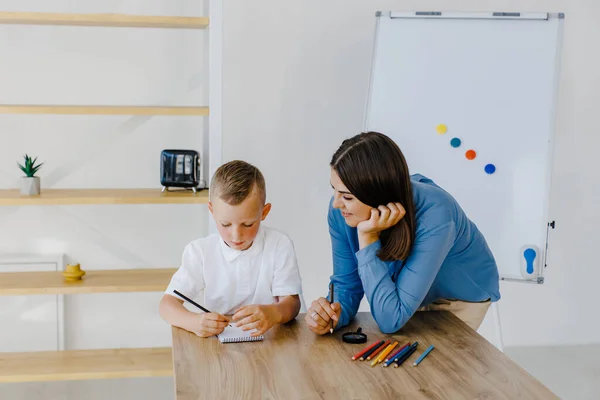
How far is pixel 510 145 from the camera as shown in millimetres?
2803

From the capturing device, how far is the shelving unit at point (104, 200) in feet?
8.86

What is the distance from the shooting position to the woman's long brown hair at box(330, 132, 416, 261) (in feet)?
5.63

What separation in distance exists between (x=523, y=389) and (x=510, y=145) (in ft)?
5.17

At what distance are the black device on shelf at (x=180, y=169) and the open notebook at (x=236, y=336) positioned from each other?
127 cm

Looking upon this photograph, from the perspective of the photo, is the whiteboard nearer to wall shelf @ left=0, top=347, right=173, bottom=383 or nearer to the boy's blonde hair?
the boy's blonde hair

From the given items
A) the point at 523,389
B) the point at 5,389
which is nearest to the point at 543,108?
the point at 523,389

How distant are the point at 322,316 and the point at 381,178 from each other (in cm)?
35

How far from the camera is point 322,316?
67.2 inches

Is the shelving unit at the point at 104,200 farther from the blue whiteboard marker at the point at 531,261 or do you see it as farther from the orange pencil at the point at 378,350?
the orange pencil at the point at 378,350

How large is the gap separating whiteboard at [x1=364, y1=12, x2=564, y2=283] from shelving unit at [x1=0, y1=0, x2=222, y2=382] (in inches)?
24.8

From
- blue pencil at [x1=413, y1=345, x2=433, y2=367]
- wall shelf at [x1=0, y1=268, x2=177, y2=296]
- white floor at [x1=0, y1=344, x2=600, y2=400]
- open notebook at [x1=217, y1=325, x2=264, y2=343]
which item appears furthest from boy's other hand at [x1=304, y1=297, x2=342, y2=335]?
white floor at [x1=0, y1=344, x2=600, y2=400]

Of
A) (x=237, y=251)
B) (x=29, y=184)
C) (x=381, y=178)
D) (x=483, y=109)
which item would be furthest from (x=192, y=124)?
(x=381, y=178)

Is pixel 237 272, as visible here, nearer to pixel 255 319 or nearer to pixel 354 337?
pixel 255 319

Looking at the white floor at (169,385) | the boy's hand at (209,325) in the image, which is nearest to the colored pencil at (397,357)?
the boy's hand at (209,325)
